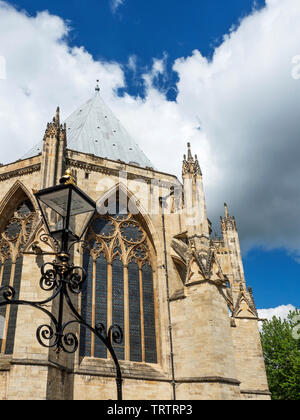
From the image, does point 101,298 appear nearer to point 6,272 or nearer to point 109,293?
point 109,293

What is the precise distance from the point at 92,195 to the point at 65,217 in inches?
388

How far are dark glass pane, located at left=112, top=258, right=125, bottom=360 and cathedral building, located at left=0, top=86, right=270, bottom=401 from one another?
0.04 meters

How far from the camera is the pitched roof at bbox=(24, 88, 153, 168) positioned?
1884 centimetres

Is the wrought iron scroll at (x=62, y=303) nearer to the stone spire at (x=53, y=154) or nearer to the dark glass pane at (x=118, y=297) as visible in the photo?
the stone spire at (x=53, y=154)

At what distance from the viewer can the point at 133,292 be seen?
558 inches

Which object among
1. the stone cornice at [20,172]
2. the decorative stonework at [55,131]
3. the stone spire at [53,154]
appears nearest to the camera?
the stone spire at [53,154]

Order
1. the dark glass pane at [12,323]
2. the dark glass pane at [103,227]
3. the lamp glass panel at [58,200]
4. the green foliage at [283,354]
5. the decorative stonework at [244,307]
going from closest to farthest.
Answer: the lamp glass panel at [58,200] < the dark glass pane at [12,323] < the dark glass pane at [103,227] < the decorative stonework at [244,307] < the green foliage at [283,354]

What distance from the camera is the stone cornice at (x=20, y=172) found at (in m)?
14.3

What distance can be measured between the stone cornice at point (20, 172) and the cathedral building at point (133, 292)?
4cm

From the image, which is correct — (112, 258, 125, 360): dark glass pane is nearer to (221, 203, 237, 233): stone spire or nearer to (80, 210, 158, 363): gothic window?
(80, 210, 158, 363): gothic window

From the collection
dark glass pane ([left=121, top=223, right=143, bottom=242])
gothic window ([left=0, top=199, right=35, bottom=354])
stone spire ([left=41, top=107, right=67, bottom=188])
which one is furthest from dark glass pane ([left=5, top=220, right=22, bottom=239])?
dark glass pane ([left=121, top=223, right=143, bottom=242])

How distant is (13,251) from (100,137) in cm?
822

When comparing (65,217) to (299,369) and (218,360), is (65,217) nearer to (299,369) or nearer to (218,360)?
(218,360)

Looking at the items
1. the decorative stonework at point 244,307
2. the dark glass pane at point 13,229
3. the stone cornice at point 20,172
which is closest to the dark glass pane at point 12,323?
the dark glass pane at point 13,229
